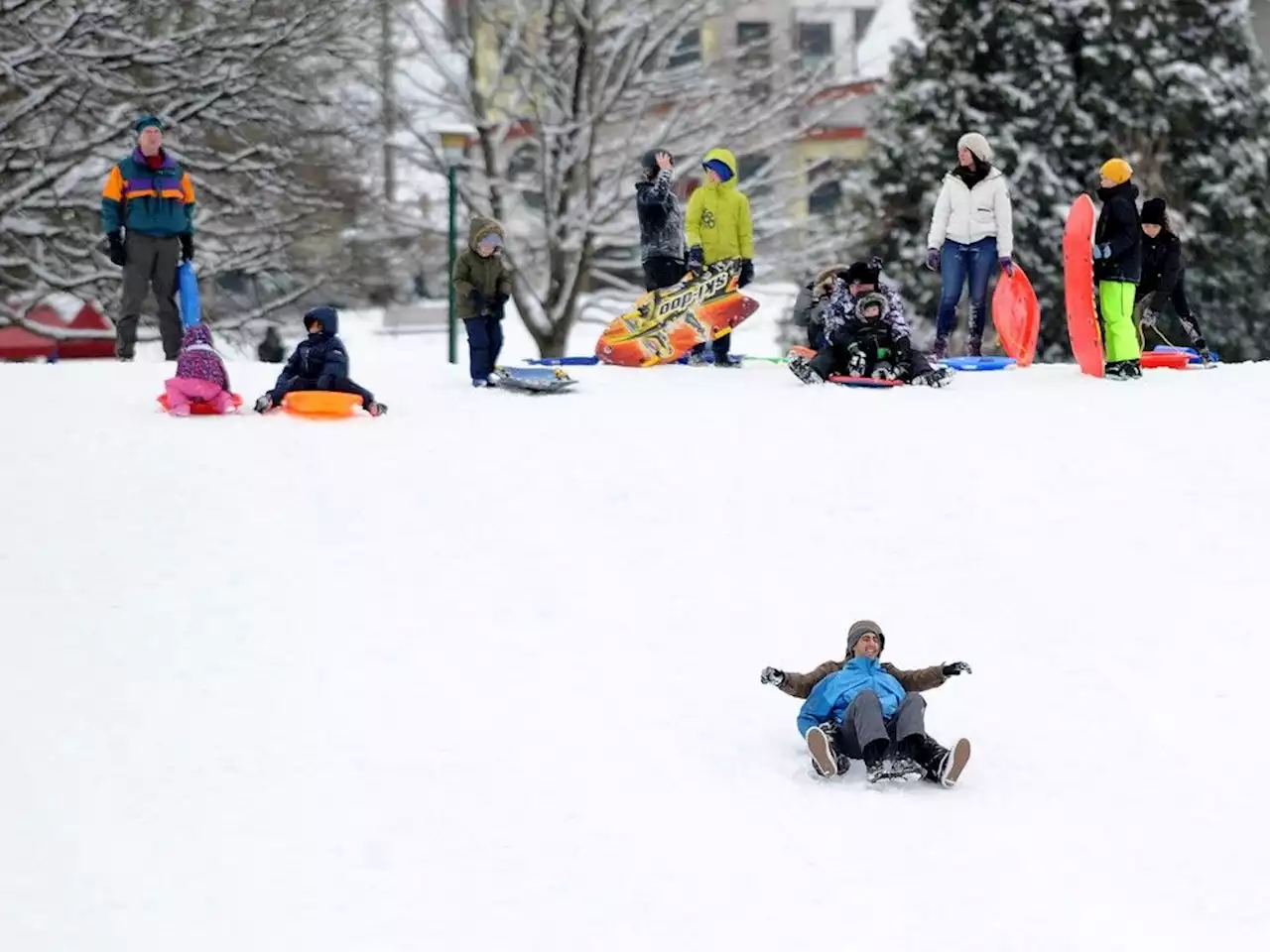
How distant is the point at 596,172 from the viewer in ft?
80.7

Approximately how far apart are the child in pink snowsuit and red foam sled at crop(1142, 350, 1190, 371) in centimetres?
711

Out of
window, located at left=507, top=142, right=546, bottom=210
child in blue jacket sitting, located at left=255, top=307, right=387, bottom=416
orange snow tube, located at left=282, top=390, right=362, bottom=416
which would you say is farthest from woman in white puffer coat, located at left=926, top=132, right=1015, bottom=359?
window, located at left=507, top=142, right=546, bottom=210

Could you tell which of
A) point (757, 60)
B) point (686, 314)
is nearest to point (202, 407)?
point (686, 314)

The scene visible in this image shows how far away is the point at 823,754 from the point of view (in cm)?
771

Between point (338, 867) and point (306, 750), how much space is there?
101 centimetres

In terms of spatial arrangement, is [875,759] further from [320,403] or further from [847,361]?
[847,361]

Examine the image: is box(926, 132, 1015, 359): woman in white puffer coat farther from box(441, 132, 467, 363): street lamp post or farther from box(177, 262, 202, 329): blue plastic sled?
box(177, 262, 202, 329): blue plastic sled

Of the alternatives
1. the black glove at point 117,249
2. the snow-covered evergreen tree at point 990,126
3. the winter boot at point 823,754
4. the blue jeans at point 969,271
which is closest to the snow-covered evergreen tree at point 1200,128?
the snow-covered evergreen tree at point 990,126

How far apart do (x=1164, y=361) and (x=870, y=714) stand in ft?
27.5

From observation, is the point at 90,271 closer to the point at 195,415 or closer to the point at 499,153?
the point at 499,153

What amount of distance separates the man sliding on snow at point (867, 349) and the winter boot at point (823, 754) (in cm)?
637

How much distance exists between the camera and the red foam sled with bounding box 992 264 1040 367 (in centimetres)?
1529

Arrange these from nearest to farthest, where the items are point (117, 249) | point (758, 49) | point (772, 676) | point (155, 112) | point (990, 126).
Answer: point (772, 676)
point (117, 249)
point (155, 112)
point (990, 126)
point (758, 49)

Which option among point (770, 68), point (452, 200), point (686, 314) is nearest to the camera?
point (686, 314)
